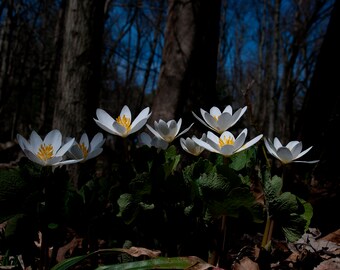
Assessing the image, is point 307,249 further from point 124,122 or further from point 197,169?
point 124,122

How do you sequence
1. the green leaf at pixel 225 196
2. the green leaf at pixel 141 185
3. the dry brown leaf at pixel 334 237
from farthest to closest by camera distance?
the dry brown leaf at pixel 334 237 < the green leaf at pixel 141 185 < the green leaf at pixel 225 196

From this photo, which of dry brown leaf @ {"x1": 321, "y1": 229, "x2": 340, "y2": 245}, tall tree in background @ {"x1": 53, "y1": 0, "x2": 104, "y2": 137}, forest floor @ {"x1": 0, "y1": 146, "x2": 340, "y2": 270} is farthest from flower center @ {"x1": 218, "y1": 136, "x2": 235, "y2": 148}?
tall tree in background @ {"x1": 53, "y1": 0, "x2": 104, "y2": 137}

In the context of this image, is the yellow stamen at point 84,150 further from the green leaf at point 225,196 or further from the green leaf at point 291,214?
the green leaf at point 291,214

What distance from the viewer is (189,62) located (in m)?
2.49

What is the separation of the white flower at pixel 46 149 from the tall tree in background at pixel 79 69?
165cm

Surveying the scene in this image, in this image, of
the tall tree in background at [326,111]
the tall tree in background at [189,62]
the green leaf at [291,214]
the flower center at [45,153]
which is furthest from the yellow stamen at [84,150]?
the tall tree in background at [326,111]

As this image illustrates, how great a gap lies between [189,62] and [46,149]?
1688mm

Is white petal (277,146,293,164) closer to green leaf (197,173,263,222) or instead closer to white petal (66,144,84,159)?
green leaf (197,173,263,222)

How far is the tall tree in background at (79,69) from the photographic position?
2672 mm

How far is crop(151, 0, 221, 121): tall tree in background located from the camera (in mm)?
2441

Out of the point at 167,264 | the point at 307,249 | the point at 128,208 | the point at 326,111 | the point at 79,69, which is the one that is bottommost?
the point at 307,249

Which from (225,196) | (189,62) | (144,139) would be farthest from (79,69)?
(225,196)

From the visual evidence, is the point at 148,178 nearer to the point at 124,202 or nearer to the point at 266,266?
the point at 124,202

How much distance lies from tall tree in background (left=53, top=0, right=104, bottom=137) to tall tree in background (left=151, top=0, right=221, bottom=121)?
1.83 ft
